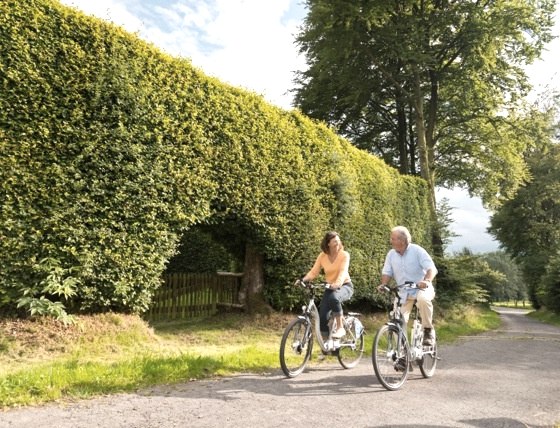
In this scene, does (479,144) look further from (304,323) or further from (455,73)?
(304,323)

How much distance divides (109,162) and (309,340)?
4.50m

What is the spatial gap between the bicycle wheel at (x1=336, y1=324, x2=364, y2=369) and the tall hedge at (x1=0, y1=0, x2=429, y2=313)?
3711 mm

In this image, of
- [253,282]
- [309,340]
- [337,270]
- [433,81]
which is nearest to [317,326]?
[309,340]

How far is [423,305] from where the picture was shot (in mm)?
6648

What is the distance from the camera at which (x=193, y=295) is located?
43.3 feet

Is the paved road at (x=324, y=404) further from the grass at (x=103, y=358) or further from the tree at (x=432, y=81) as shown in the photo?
the tree at (x=432, y=81)

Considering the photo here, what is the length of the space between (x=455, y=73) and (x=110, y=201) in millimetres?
19917

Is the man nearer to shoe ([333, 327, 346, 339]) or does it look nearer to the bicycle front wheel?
shoe ([333, 327, 346, 339])

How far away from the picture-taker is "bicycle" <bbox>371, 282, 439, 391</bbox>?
5.85 meters

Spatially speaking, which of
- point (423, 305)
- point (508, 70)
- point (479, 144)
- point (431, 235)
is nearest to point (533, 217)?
point (479, 144)

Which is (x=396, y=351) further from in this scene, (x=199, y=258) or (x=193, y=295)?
(x=199, y=258)

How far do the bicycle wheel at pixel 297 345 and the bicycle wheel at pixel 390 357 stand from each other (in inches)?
44.9

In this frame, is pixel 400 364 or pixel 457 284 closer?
pixel 400 364

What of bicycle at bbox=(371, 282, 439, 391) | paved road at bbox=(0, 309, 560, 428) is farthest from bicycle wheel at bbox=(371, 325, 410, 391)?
paved road at bbox=(0, 309, 560, 428)
